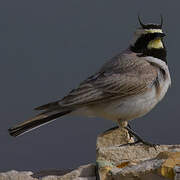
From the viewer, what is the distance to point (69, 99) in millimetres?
11484

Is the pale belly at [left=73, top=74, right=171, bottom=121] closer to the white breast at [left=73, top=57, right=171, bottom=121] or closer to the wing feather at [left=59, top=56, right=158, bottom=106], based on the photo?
the white breast at [left=73, top=57, right=171, bottom=121]

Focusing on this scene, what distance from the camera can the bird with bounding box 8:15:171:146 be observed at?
37.4ft

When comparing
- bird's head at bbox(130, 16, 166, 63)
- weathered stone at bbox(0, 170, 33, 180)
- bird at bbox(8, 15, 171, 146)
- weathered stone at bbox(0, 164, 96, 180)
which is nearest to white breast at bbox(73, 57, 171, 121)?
bird at bbox(8, 15, 171, 146)

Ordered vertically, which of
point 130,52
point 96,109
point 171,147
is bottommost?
point 171,147

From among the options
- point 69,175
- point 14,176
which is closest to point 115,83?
point 69,175

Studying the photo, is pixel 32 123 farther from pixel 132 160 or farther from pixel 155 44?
pixel 155 44

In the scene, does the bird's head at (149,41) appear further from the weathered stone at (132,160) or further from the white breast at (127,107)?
the weathered stone at (132,160)

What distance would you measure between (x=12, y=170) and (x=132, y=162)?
2206 millimetres

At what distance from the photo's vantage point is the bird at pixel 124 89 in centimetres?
1139

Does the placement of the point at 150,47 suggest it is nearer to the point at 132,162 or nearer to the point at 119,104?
the point at 119,104

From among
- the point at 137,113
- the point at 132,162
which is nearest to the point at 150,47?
the point at 137,113

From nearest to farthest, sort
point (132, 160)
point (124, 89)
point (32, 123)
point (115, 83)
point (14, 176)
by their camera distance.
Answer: point (14, 176)
point (132, 160)
point (32, 123)
point (124, 89)
point (115, 83)

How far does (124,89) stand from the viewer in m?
11.5

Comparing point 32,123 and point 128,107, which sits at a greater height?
point 128,107
